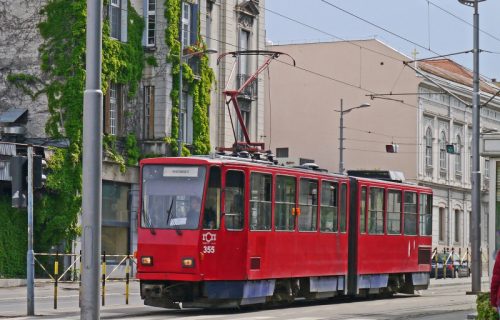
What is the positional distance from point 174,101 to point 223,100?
5.25m

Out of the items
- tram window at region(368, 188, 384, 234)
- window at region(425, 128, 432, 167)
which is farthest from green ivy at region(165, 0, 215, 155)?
window at region(425, 128, 432, 167)

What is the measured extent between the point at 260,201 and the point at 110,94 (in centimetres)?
1913

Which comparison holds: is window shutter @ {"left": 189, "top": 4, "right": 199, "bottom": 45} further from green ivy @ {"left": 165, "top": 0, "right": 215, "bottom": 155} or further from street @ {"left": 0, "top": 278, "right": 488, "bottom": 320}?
street @ {"left": 0, "top": 278, "right": 488, "bottom": 320}

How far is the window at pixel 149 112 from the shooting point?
47.7m

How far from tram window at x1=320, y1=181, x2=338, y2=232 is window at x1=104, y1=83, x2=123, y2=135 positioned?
15669 millimetres

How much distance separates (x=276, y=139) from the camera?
76.1m

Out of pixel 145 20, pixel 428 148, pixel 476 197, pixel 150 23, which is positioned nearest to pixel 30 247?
pixel 476 197

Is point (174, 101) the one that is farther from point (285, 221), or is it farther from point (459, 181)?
point (459, 181)

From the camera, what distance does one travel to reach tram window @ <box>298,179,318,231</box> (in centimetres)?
2933

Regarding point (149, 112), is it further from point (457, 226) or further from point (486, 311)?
point (457, 226)

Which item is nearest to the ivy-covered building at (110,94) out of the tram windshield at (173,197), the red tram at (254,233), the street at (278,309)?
the street at (278,309)

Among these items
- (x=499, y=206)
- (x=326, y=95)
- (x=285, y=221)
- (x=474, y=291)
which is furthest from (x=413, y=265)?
(x=326, y=95)

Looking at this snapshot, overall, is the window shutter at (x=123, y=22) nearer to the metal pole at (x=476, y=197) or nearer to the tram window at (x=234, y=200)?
the metal pole at (x=476, y=197)

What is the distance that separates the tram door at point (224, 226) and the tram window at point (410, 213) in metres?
9.77
